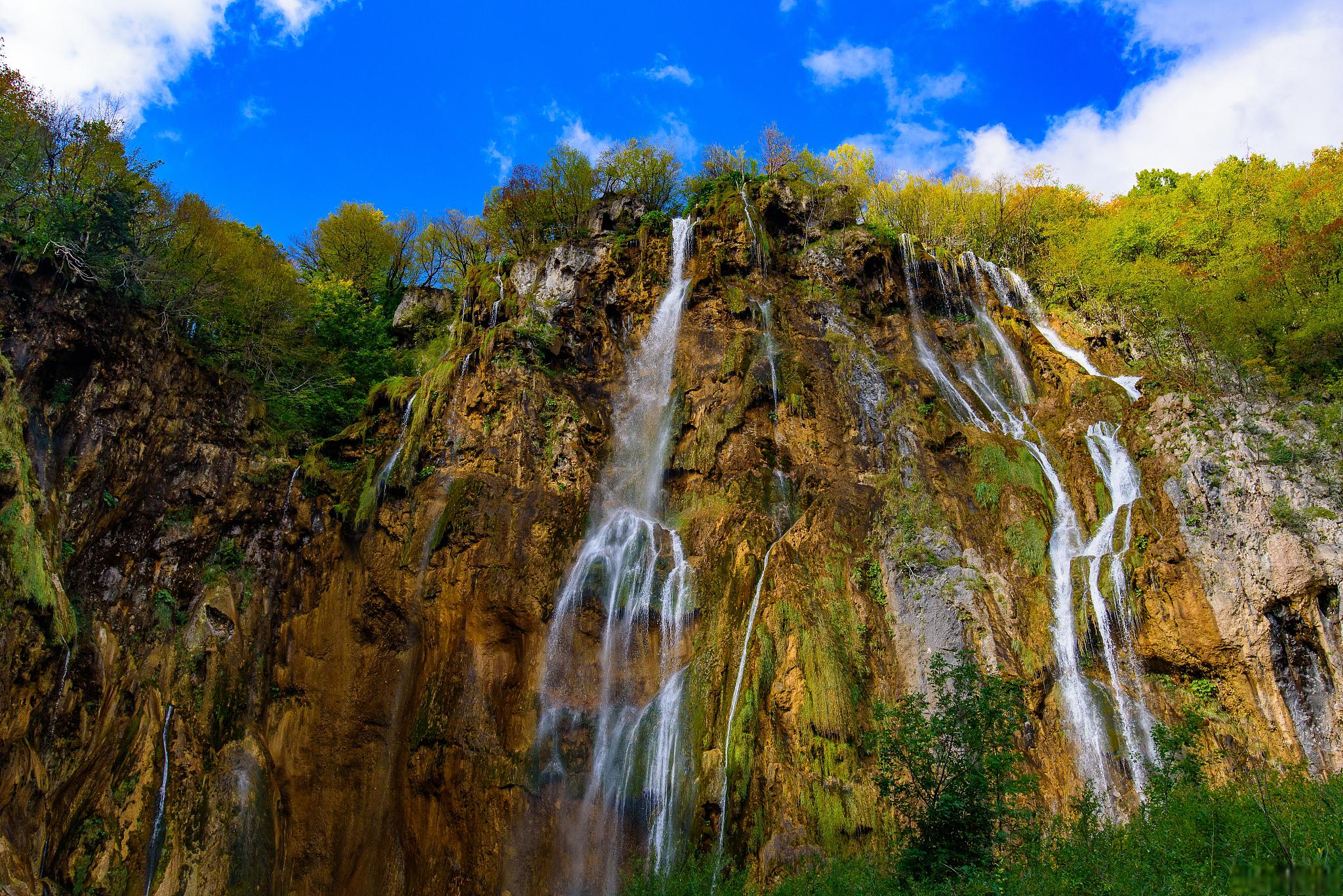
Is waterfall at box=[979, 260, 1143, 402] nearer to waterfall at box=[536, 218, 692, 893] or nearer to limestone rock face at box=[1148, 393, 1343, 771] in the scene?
Result: limestone rock face at box=[1148, 393, 1343, 771]

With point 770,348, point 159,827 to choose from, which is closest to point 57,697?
point 159,827

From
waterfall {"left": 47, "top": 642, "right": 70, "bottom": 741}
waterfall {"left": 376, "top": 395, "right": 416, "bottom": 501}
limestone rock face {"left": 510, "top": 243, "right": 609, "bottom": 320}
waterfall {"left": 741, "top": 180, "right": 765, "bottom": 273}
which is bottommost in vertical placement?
waterfall {"left": 47, "top": 642, "right": 70, "bottom": 741}

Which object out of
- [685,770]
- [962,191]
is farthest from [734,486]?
[962,191]

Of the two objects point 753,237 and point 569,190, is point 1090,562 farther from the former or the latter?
point 569,190

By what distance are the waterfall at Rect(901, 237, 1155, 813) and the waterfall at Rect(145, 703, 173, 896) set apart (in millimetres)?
18733

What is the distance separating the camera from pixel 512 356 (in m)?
23.6

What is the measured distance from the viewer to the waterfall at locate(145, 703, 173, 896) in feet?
48.7

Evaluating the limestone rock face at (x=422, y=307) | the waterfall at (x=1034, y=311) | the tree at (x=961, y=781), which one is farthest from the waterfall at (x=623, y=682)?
the limestone rock face at (x=422, y=307)

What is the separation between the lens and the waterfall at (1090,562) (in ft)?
46.9

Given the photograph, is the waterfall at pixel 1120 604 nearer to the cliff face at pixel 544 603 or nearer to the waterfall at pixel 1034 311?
the cliff face at pixel 544 603

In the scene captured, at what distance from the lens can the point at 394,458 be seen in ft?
71.6

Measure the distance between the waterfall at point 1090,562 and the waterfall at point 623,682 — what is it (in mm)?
8168

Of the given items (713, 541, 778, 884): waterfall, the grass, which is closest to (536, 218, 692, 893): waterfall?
(713, 541, 778, 884): waterfall

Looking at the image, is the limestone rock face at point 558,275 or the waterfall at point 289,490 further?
the limestone rock face at point 558,275
